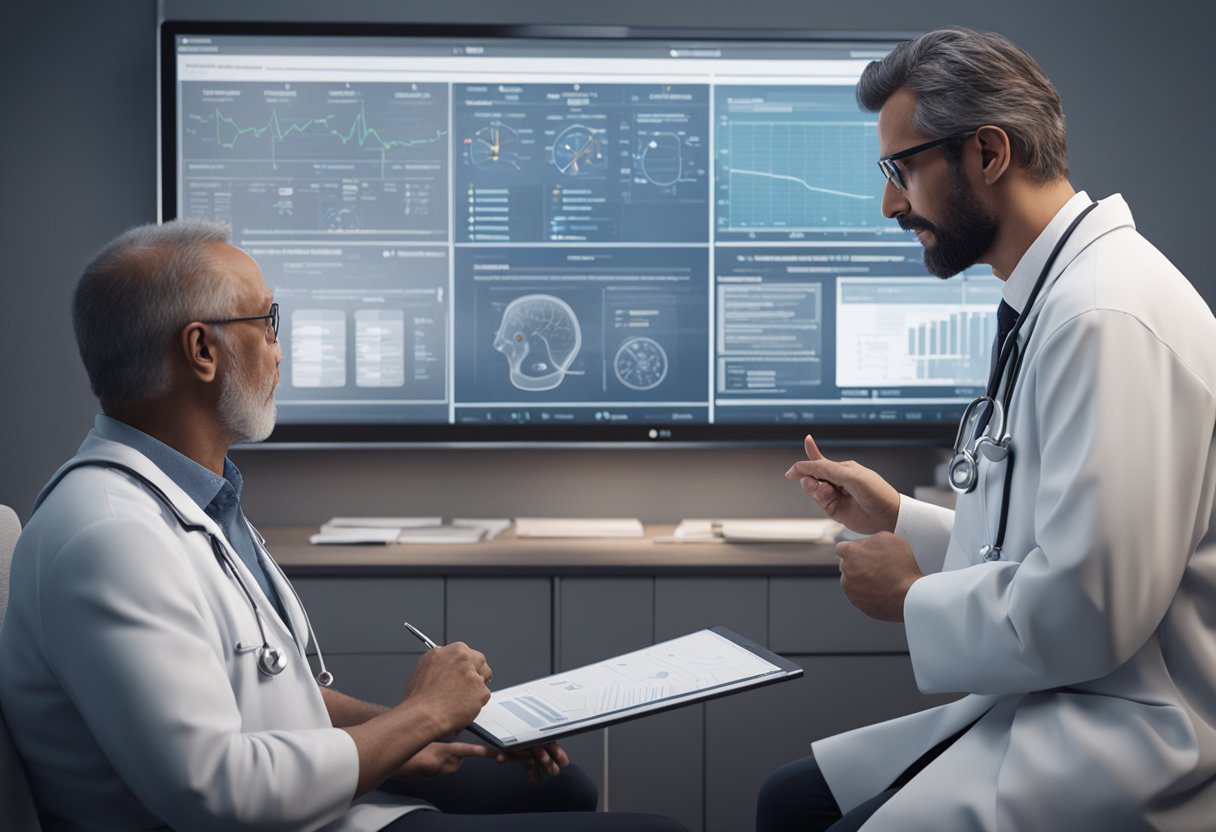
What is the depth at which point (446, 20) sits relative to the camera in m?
2.86

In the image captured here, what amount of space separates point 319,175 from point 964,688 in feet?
7.11

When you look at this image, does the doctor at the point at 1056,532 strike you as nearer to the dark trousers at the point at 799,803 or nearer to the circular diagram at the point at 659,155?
the dark trousers at the point at 799,803

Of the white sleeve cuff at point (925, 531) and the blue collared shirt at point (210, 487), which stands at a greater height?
the blue collared shirt at point (210, 487)

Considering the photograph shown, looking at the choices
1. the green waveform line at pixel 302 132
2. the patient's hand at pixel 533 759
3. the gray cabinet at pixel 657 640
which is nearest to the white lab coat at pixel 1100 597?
the patient's hand at pixel 533 759

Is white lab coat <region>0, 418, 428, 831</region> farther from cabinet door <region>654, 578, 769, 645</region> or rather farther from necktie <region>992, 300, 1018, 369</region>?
cabinet door <region>654, 578, 769, 645</region>

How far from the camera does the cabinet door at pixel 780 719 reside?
2441mm

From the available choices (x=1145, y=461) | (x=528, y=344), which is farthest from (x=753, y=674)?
(x=528, y=344)

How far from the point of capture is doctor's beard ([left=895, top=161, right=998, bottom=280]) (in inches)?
57.7

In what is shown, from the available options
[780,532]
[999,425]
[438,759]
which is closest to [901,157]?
[999,425]

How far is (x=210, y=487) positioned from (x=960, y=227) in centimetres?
113

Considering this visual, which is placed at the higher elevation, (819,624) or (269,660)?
(269,660)

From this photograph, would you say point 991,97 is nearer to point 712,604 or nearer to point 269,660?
point 269,660

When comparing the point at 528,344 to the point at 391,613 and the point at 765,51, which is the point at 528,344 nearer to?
the point at 391,613

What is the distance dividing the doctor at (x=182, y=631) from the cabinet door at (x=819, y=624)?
1042mm
